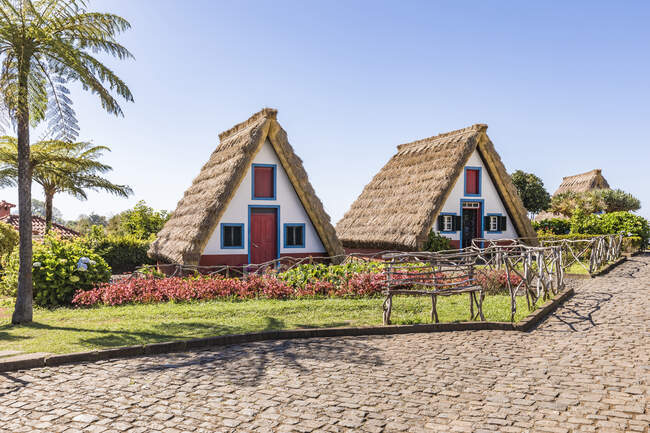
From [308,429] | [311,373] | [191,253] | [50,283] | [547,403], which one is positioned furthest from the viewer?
[191,253]

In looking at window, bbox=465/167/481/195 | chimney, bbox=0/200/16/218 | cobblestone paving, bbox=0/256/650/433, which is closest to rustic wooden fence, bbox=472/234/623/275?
window, bbox=465/167/481/195

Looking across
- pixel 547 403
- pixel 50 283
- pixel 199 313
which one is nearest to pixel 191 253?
pixel 50 283

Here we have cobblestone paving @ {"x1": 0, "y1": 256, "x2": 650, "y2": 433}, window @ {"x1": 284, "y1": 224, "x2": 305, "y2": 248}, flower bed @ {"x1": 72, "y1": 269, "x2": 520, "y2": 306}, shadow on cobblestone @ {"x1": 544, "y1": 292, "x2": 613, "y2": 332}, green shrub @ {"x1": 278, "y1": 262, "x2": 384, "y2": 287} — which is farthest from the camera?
window @ {"x1": 284, "y1": 224, "x2": 305, "y2": 248}

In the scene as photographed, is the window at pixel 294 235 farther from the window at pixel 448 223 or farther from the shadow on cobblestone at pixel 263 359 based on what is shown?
the shadow on cobblestone at pixel 263 359

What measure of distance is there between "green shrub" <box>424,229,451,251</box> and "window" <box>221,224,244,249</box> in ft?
25.7

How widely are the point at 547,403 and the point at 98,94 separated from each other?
10.5m

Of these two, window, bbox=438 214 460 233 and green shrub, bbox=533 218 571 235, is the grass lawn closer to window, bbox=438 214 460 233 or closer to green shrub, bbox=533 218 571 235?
window, bbox=438 214 460 233

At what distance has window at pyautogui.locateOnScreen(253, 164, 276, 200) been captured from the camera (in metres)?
18.3

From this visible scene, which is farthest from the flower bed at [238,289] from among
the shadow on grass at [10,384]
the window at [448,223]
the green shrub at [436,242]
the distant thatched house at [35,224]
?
the distant thatched house at [35,224]

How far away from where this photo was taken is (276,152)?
18.5 m

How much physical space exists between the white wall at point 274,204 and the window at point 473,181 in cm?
828

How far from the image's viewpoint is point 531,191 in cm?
4294

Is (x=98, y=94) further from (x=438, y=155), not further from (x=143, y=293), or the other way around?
(x=438, y=155)

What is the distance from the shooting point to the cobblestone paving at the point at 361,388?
16.4 feet
